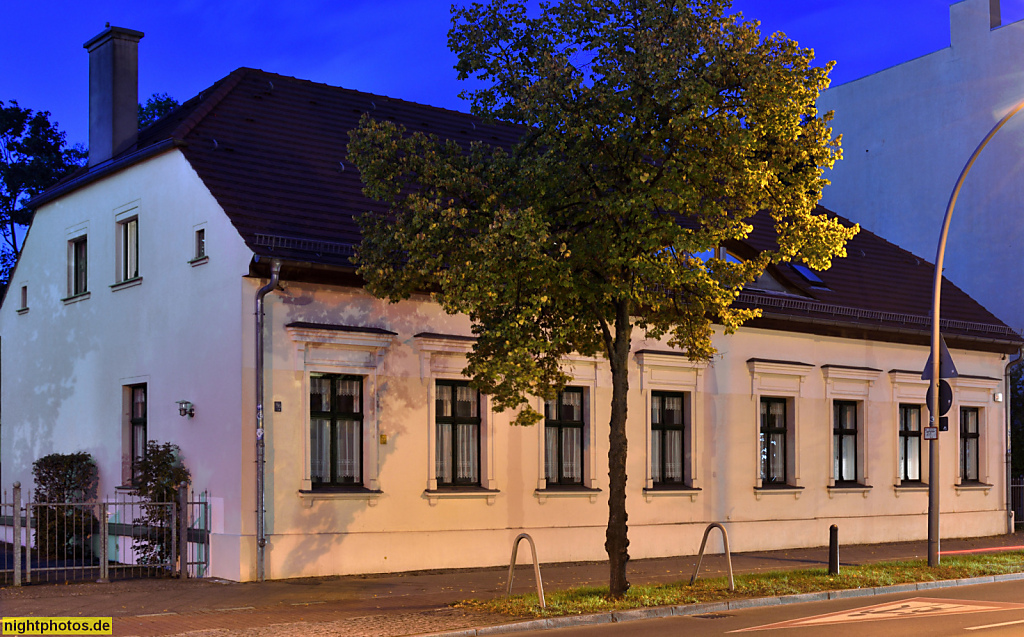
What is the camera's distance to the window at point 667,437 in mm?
22438

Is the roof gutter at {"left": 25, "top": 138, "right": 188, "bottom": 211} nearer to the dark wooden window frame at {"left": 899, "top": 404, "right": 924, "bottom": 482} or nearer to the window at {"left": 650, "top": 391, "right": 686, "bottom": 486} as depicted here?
the window at {"left": 650, "top": 391, "right": 686, "bottom": 486}

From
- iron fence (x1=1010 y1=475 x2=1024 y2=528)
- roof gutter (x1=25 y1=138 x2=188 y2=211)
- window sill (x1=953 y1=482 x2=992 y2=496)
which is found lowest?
iron fence (x1=1010 y1=475 x2=1024 y2=528)

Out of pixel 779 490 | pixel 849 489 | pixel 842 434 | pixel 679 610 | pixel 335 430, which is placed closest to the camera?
pixel 679 610

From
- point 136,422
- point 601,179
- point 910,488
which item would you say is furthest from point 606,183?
point 910,488

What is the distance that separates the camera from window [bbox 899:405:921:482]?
88.2 feet

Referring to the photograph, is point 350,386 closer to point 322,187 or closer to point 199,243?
point 199,243

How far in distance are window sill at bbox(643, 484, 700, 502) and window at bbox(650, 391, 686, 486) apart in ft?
0.64

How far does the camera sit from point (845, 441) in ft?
84.3

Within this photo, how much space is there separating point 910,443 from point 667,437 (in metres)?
7.78

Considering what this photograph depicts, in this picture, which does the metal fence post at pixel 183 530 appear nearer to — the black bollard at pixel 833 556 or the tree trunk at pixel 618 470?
the tree trunk at pixel 618 470

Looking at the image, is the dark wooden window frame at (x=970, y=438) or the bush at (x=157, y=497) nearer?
the bush at (x=157, y=497)

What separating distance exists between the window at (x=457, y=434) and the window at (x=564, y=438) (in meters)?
1.53

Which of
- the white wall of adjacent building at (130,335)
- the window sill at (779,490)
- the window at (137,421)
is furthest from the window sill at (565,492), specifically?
the window at (137,421)

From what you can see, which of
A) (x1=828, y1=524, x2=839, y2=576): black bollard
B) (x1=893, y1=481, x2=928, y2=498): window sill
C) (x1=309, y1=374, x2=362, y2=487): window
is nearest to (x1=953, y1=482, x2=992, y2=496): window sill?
(x1=893, y1=481, x2=928, y2=498): window sill
